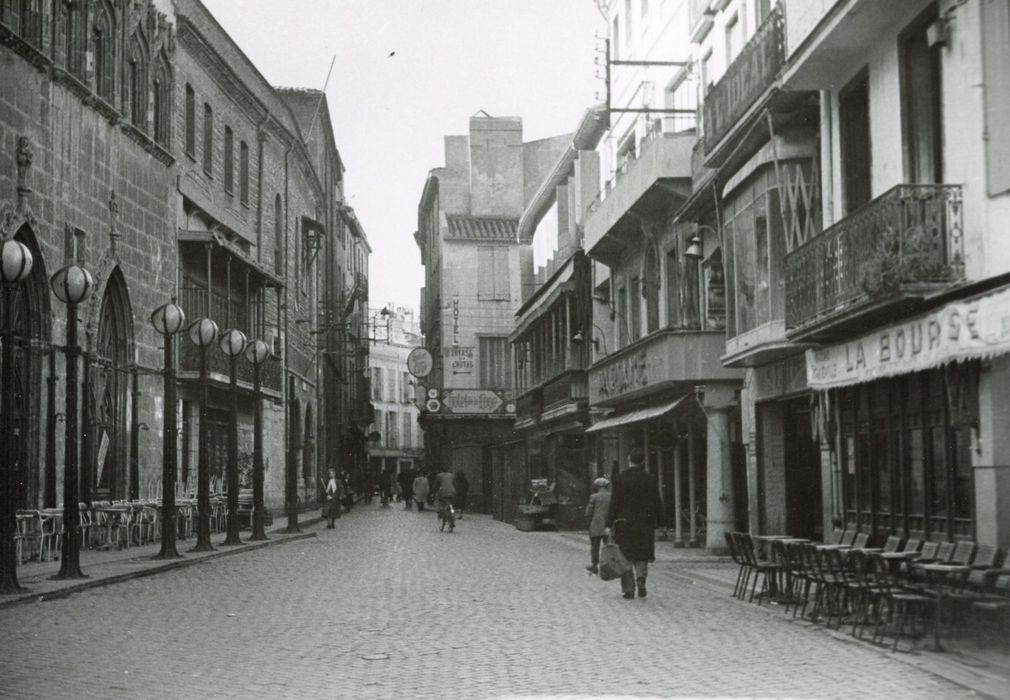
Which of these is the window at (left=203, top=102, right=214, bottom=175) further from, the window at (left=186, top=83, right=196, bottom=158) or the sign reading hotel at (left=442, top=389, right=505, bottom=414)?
the sign reading hotel at (left=442, top=389, right=505, bottom=414)

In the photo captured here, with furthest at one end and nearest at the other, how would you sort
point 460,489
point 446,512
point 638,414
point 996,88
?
point 460,489 → point 446,512 → point 638,414 → point 996,88

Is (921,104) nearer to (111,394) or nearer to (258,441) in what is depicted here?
(258,441)

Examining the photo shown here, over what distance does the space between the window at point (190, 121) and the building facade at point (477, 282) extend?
26.1 meters

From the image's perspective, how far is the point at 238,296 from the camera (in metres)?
41.2

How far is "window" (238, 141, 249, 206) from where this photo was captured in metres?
42.9

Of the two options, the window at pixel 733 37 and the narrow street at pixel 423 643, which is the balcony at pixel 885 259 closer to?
the narrow street at pixel 423 643

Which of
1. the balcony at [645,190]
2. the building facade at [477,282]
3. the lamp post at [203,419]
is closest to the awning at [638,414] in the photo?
the balcony at [645,190]

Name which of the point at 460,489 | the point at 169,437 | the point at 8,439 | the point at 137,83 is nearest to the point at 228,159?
the point at 137,83

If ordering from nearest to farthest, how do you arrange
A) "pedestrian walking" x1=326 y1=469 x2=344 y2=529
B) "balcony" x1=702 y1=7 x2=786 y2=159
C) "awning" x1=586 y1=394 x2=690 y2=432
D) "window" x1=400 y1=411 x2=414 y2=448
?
1. "balcony" x1=702 y1=7 x2=786 y2=159
2. "awning" x1=586 y1=394 x2=690 y2=432
3. "pedestrian walking" x1=326 y1=469 x2=344 y2=529
4. "window" x1=400 y1=411 x2=414 y2=448

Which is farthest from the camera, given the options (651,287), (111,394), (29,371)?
(651,287)

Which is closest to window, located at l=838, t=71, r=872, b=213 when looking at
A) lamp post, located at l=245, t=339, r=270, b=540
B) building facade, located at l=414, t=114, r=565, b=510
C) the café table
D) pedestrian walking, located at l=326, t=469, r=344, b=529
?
the café table

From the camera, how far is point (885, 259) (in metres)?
14.6

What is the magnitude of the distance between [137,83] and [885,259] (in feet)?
70.7

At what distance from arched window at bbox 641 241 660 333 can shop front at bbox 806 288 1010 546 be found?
12.4m
